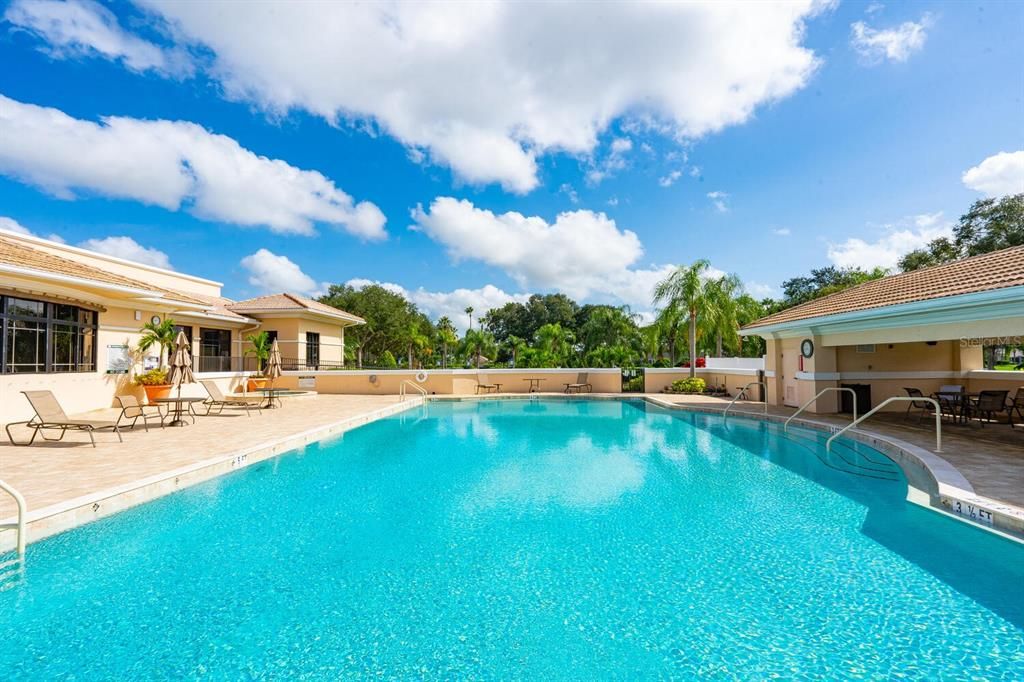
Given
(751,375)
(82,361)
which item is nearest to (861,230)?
(751,375)

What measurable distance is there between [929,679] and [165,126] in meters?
22.4

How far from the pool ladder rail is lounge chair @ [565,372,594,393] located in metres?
17.8

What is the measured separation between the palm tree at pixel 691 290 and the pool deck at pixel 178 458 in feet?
28.0

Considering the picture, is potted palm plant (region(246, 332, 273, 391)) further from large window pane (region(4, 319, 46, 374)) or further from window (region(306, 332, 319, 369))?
large window pane (region(4, 319, 46, 374))

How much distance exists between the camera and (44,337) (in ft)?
36.8

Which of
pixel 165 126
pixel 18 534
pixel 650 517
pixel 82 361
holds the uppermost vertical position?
pixel 165 126

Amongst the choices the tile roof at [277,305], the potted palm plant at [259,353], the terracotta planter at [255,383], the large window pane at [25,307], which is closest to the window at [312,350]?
the tile roof at [277,305]

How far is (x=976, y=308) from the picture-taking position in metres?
8.28

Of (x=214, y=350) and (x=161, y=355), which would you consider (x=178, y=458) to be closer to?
(x=161, y=355)

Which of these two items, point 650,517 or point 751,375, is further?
point 751,375

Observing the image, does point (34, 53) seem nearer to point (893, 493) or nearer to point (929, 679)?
point (929, 679)

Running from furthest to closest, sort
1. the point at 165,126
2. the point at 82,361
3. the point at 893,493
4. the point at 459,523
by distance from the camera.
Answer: the point at 165,126
the point at 82,361
the point at 893,493
the point at 459,523

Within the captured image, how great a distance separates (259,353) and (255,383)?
2.44 metres

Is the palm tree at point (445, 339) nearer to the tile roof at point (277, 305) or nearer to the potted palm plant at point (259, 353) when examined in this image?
the tile roof at point (277, 305)
